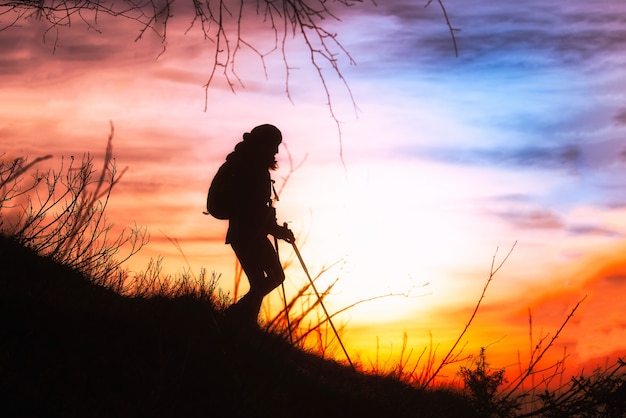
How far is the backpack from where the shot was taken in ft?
25.6

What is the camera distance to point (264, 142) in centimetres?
788

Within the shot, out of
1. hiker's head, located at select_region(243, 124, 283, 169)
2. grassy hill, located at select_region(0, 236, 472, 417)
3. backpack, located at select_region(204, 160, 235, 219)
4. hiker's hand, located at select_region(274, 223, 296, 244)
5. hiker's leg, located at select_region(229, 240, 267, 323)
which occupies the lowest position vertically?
grassy hill, located at select_region(0, 236, 472, 417)

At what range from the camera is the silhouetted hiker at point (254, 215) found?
781 centimetres

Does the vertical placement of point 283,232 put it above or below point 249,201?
below

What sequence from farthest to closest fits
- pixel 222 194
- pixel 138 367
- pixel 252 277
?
pixel 252 277
pixel 222 194
pixel 138 367

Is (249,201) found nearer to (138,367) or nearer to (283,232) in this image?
(283,232)

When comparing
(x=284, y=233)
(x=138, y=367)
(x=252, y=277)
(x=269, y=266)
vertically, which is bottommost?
(x=138, y=367)

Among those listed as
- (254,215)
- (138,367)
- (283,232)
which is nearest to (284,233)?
(283,232)

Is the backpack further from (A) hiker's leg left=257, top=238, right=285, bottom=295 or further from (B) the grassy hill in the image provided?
(B) the grassy hill

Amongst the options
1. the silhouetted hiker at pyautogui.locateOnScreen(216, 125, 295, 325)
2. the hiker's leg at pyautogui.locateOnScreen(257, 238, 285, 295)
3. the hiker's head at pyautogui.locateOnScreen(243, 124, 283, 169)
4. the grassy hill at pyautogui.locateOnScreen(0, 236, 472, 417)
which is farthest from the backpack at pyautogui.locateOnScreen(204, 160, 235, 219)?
the grassy hill at pyautogui.locateOnScreen(0, 236, 472, 417)

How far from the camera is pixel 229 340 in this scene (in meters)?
6.41

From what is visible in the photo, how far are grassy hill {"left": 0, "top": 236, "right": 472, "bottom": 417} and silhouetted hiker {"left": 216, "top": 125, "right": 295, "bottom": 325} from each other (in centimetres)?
57

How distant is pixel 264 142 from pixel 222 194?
2.60 ft

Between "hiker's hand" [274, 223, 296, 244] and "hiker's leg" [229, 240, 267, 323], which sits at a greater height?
"hiker's hand" [274, 223, 296, 244]
